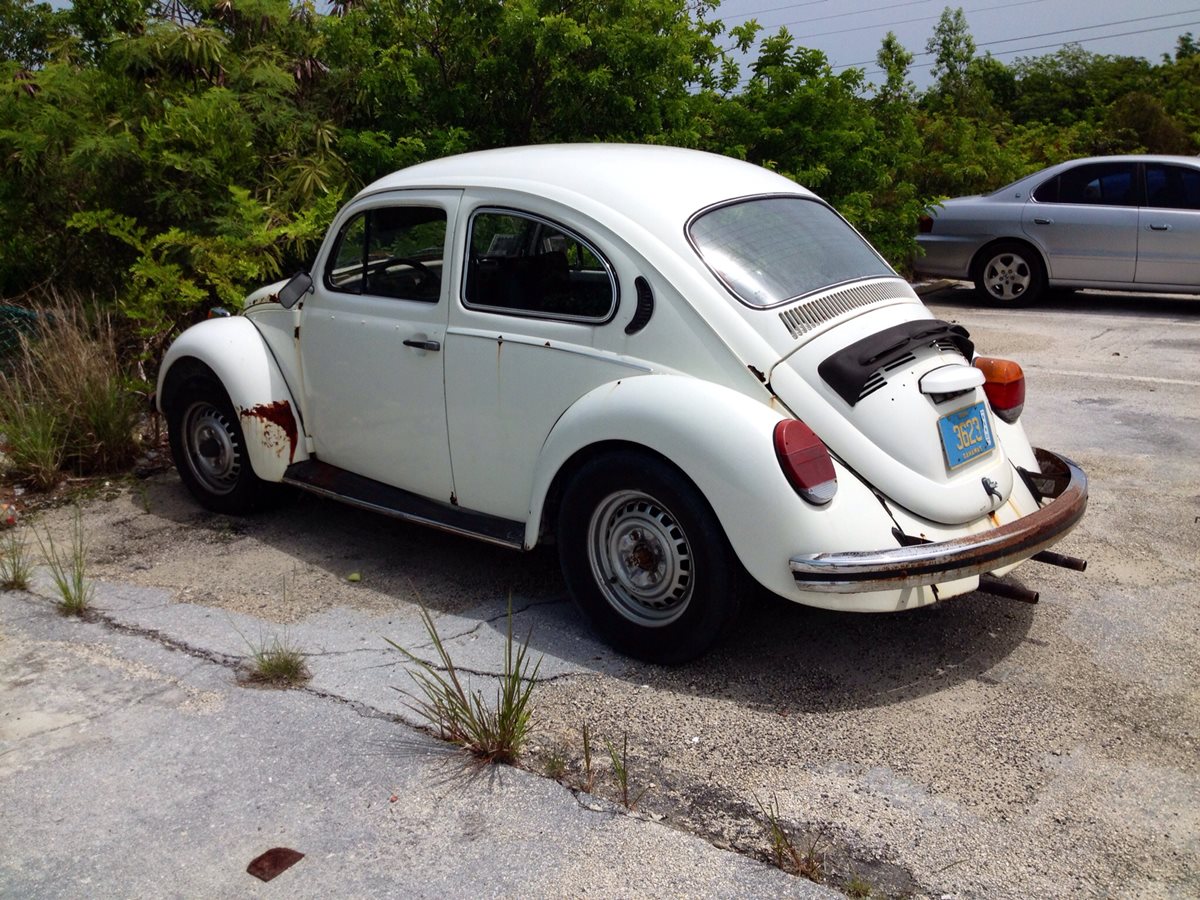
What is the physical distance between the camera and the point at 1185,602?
16.0 feet

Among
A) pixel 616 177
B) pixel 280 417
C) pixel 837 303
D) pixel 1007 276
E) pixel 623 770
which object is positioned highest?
pixel 616 177

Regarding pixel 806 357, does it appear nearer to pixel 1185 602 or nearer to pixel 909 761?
pixel 909 761

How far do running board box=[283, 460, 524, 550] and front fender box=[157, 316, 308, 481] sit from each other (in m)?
0.11

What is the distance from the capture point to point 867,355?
4.29m

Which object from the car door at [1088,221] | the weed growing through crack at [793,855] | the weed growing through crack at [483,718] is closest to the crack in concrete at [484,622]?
the weed growing through crack at [483,718]

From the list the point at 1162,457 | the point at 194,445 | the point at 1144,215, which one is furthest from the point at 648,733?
the point at 1144,215

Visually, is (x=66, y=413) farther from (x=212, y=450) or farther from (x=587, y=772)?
(x=587, y=772)

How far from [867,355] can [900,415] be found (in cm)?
25

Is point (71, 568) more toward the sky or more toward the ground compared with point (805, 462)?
more toward the ground

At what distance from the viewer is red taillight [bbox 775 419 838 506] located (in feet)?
12.9

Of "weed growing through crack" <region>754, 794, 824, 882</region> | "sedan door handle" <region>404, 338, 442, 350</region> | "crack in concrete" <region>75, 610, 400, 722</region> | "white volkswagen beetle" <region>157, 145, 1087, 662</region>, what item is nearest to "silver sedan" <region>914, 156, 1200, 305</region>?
"white volkswagen beetle" <region>157, 145, 1087, 662</region>

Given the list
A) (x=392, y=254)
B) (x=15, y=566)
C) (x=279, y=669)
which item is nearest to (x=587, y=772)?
(x=279, y=669)

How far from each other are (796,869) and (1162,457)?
4573mm

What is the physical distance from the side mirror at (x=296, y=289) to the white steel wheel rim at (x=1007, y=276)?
862cm
